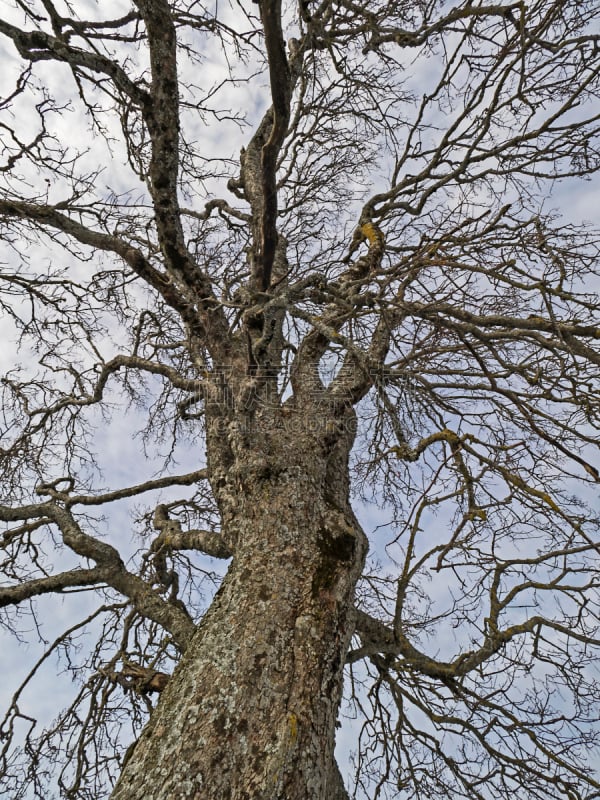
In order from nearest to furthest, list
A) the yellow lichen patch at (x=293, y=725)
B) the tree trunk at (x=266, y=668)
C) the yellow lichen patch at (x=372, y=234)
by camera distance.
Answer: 1. the tree trunk at (x=266, y=668)
2. the yellow lichen patch at (x=293, y=725)
3. the yellow lichen patch at (x=372, y=234)

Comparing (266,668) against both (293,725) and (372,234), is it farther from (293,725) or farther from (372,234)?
(372,234)

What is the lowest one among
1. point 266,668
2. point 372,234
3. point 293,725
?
point 293,725

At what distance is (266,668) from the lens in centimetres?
179

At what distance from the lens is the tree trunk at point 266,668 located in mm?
1515

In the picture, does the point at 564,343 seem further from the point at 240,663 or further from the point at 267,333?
the point at 240,663

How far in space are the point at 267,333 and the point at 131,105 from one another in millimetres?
2187

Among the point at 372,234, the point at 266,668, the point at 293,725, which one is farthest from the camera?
the point at 372,234

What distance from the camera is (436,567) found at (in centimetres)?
257

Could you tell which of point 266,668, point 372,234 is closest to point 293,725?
point 266,668

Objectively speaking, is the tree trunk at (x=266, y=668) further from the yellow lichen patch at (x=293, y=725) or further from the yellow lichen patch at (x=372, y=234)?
the yellow lichen patch at (x=372, y=234)

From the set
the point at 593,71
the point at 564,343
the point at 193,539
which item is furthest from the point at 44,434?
the point at 593,71

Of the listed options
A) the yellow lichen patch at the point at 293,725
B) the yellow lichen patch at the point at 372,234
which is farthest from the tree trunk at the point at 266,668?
the yellow lichen patch at the point at 372,234

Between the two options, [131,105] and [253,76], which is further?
[253,76]

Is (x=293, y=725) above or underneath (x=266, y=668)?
underneath
